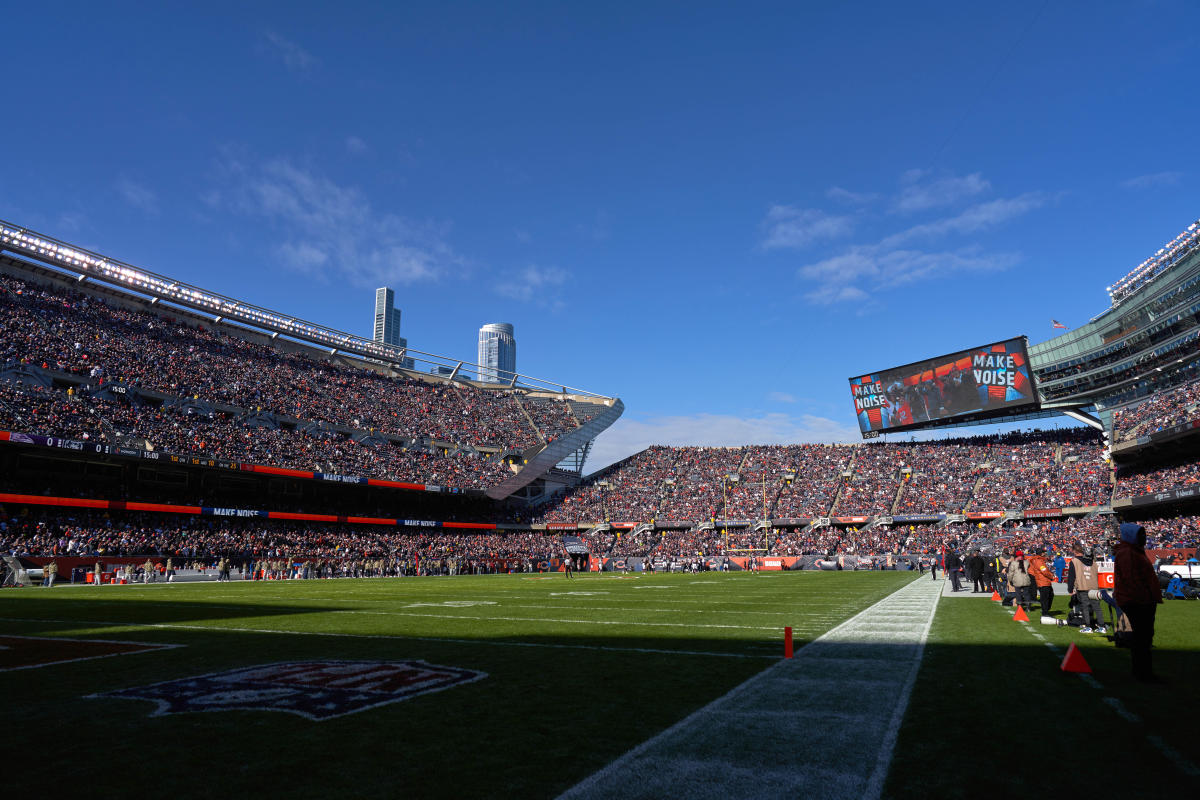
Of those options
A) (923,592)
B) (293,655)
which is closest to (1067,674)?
(293,655)

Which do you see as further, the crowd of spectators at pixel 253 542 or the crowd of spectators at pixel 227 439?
the crowd of spectators at pixel 227 439

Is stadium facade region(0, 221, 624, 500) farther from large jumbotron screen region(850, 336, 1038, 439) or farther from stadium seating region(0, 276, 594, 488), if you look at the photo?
large jumbotron screen region(850, 336, 1038, 439)

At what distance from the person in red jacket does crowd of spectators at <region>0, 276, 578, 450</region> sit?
53.4 meters

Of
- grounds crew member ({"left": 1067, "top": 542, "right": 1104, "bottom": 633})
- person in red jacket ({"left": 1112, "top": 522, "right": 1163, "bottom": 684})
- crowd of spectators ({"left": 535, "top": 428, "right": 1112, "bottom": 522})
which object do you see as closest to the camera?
person in red jacket ({"left": 1112, "top": 522, "right": 1163, "bottom": 684})

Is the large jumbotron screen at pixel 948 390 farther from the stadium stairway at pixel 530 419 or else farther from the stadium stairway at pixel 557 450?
the stadium stairway at pixel 530 419

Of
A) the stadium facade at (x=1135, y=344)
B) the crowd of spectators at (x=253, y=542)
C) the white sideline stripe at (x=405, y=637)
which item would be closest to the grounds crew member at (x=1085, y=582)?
the white sideline stripe at (x=405, y=637)

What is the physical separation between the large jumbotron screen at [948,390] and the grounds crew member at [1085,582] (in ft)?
180

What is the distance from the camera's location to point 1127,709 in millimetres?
6496

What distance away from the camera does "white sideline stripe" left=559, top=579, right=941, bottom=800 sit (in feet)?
14.1

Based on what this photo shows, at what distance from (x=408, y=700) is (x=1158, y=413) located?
5812 cm

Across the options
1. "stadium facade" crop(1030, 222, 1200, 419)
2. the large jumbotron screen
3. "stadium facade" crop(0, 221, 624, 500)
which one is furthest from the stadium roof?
"stadium facade" crop(1030, 222, 1200, 419)

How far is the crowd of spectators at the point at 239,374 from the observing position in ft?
150

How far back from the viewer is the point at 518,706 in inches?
261

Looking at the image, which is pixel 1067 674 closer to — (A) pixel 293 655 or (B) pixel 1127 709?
(B) pixel 1127 709
